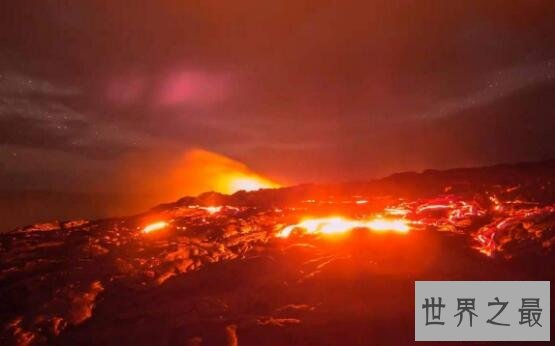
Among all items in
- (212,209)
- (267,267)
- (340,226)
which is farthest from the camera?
(212,209)

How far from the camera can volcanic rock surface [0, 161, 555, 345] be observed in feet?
23.3

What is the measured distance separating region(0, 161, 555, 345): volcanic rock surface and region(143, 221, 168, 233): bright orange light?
7.2 inches

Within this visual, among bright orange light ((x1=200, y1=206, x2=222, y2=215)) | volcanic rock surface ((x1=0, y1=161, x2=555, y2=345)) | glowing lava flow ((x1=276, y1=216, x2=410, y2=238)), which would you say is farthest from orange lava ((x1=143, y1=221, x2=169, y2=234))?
glowing lava flow ((x1=276, y1=216, x2=410, y2=238))

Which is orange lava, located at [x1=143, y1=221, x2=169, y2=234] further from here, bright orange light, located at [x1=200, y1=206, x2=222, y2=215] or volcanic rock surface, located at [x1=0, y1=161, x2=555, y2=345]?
bright orange light, located at [x1=200, y1=206, x2=222, y2=215]

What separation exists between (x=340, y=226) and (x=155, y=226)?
541 cm

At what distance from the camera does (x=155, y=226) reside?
12984mm

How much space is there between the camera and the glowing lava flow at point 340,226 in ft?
35.9

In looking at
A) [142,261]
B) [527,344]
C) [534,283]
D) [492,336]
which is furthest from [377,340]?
[142,261]

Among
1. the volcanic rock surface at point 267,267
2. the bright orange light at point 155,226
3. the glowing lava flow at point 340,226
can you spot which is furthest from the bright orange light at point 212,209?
the glowing lava flow at point 340,226

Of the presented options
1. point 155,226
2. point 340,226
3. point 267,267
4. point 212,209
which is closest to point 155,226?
point 155,226

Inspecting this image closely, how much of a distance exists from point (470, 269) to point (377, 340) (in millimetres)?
2905

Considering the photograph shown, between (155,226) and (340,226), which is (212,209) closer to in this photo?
(155,226)

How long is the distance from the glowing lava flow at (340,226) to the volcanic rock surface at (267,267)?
23 centimetres

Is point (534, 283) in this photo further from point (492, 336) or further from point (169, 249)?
point (169, 249)
